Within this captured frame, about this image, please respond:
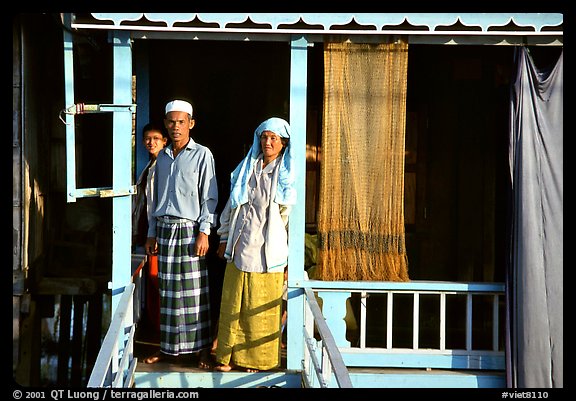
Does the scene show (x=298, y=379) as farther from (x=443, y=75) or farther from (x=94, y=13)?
(x=443, y=75)

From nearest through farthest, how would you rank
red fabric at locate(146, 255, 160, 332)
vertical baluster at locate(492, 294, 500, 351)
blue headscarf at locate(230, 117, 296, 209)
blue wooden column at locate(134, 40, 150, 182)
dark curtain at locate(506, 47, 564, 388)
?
blue headscarf at locate(230, 117, 296, 209)
dark curtain at locate(506, 47, 564, 388)
vertical baluster at locate(492, 294, 500, 351)
red fabric at locate(146, 255, 160, 332)
blue wooden column at locate(134, 40, 150, 182)

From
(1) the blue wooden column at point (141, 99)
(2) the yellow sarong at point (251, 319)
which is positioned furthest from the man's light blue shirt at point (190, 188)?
(1) the blue wooden column at point (141, 99)

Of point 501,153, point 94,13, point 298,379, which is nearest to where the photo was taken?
point 94,13

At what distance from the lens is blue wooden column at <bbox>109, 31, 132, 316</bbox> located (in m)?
5.95

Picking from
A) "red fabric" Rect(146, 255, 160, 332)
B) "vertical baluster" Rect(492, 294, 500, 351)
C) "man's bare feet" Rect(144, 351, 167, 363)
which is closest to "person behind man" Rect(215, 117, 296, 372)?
"man's bare feet" Rect(144, 351, 167, 363)

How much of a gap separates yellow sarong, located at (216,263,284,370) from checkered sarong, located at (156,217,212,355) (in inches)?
7.7

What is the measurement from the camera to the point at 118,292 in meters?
6.05

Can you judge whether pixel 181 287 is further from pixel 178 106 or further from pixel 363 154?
pixel 363 154

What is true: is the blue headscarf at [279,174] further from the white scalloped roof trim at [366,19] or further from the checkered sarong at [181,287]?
the white scalloped roof trim at [366,19]

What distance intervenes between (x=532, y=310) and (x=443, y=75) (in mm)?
3200

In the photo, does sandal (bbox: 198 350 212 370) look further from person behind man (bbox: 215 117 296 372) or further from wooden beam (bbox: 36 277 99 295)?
wooden beam (bbox: 36 277 99 295)

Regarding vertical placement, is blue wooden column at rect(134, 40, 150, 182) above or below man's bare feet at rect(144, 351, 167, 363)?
above
